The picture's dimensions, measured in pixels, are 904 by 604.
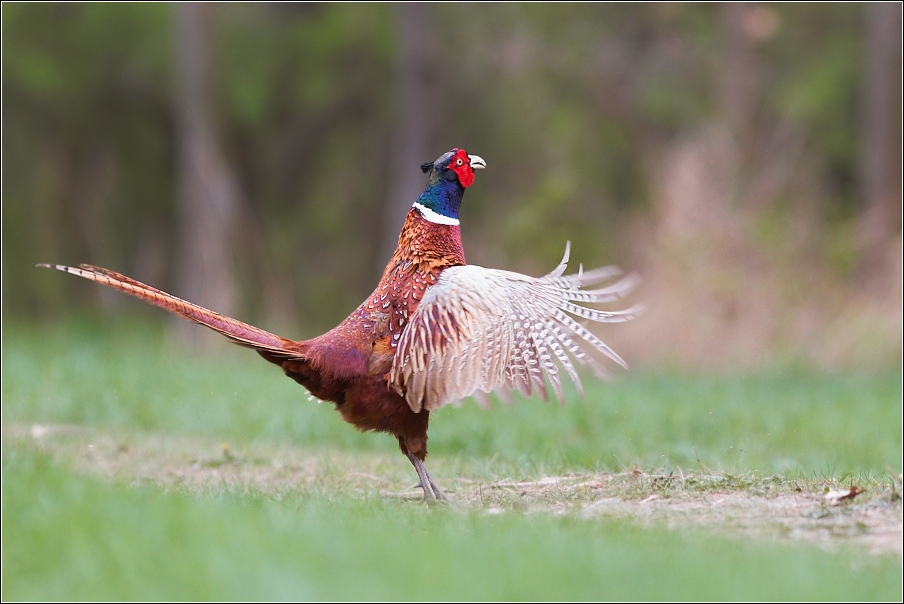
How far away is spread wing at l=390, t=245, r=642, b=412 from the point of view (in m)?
5.52

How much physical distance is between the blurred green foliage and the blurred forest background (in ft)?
0.16

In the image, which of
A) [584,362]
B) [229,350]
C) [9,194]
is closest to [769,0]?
[229,350]

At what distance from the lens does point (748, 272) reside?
15.0m

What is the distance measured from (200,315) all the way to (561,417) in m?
4.73

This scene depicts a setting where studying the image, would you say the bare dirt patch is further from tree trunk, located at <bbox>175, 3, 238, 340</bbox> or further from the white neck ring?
tree trunk, located at <bbox>175, 3, 238, 340</bbox>

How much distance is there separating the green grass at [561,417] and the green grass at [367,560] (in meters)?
2.11

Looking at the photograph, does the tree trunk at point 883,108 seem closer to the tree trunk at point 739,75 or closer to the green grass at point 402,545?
the tree trunk at point 739,75

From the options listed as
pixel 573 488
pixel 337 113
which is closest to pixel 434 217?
pixel 573 488

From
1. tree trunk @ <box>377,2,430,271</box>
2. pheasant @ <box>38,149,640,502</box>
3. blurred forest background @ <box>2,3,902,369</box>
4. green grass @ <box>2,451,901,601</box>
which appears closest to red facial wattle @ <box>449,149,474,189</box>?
pheasant @ <box>38,149,640,502</box>

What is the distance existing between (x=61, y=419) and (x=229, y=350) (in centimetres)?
747

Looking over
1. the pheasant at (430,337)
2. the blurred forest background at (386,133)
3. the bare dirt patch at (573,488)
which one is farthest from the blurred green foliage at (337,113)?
the pheasant at (430,337)

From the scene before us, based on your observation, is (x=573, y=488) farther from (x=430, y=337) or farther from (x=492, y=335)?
(x=430, y=337)

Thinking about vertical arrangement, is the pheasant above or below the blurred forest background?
below

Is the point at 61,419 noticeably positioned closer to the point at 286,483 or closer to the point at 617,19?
the point at 286,483
